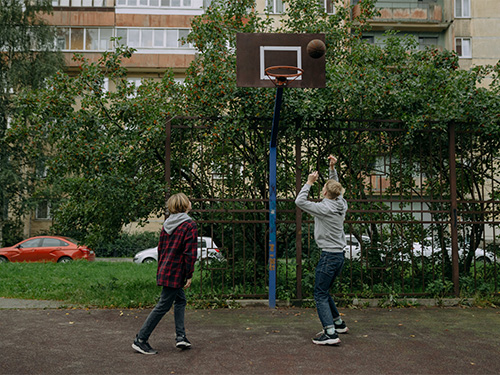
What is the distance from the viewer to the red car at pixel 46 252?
67.6 feet

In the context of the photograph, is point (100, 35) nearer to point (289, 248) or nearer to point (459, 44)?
point (459, 44)

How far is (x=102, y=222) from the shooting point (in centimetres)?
945

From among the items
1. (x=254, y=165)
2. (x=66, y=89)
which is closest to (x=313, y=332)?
(x=254, y=165)

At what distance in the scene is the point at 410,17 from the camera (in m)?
30.6

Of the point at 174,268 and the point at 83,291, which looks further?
the point at 83,291

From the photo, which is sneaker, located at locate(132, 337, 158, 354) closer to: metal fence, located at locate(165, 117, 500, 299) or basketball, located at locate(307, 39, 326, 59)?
metal fence, located at locate(165, 117, 500, 299)

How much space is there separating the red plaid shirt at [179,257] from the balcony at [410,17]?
28.0 metres

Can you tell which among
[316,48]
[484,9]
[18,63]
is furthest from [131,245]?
[484,9]

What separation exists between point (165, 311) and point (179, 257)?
0.59 m

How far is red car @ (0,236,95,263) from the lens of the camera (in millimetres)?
20609

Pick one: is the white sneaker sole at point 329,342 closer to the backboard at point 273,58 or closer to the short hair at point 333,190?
the short hair at point 333,190

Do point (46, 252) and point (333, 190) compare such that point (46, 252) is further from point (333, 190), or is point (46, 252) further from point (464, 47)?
point (464, 47)

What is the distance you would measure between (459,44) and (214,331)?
99.2 feet

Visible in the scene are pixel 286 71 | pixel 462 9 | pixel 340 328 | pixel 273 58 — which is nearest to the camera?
pixel 340 328
